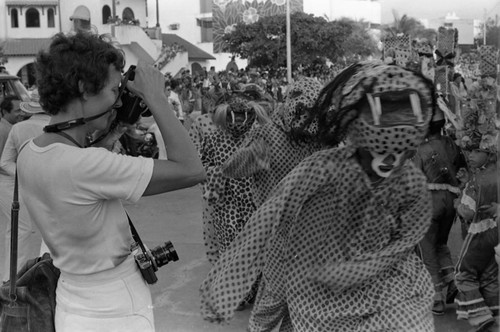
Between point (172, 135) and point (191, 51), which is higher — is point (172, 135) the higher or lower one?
the higher one

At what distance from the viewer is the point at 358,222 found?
10.1 ft

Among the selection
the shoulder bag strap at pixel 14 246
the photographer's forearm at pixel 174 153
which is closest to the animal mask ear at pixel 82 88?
the photographer's forearm at pixel 174 153

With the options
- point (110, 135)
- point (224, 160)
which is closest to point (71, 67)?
point (110, 135)

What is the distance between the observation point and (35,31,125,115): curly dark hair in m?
2.46

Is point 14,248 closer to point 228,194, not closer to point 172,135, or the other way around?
point 172,135

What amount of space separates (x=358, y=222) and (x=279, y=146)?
2251 millimetres

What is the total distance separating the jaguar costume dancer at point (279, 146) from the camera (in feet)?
17.0

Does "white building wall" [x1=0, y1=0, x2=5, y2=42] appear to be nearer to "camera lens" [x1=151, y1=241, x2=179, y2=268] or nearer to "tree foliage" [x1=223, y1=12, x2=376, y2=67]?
"tree foliage" [x1=223, y1=12, x2=376, y2=67]

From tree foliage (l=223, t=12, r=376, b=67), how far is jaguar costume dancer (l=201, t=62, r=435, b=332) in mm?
43452

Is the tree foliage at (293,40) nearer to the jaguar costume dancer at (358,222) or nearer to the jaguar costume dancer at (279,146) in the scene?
the jaguar costume dancer at (279,146)

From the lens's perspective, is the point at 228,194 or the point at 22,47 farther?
the point at 22,47

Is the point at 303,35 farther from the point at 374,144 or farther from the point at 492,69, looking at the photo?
the point at 374,144

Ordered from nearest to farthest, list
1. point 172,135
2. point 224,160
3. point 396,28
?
point 172,135, point 224,160, point 396,28

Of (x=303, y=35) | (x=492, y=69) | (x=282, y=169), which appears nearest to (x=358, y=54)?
(x=303, y=35)
